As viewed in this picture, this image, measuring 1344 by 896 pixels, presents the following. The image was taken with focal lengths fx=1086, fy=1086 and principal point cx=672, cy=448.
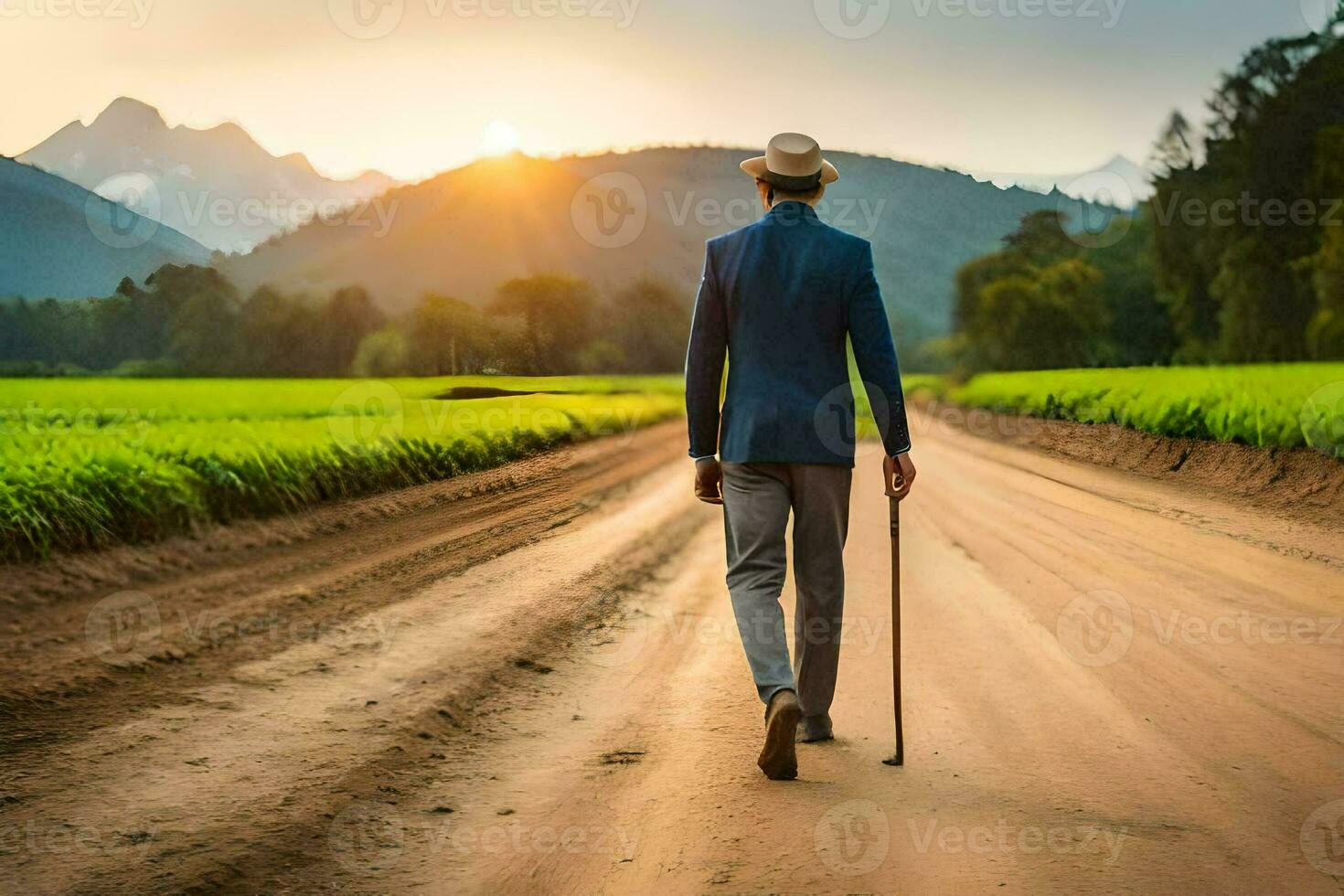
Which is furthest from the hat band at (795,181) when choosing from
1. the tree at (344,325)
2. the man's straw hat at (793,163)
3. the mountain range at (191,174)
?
the tree at (344,325)

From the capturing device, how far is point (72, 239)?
9.12m

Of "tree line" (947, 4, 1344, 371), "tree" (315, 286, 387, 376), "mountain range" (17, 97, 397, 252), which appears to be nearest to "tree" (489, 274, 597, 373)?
"tree" (315, 286, 387, 376)

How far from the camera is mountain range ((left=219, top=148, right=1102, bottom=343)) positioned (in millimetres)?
12594

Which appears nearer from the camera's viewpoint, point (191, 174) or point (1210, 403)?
point (191, 174)

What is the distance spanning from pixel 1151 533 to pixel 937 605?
143 inches

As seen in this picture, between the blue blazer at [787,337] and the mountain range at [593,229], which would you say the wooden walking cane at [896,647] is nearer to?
the blue blazer at [787,337]

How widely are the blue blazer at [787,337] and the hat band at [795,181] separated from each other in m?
0.07

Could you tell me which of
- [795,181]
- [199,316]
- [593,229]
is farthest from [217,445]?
[593,229]

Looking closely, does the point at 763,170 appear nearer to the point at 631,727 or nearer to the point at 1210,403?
the point at 631,727

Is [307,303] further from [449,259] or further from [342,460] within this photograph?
[449,259]

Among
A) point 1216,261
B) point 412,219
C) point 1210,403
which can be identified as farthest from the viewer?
point 1216,261

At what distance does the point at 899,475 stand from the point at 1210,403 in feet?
39.7

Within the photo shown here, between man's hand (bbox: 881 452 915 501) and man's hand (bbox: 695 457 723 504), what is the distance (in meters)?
0.60

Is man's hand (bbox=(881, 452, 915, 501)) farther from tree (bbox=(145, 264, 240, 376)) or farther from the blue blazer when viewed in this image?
tree (bbox=(145, 264, 240, 376))
